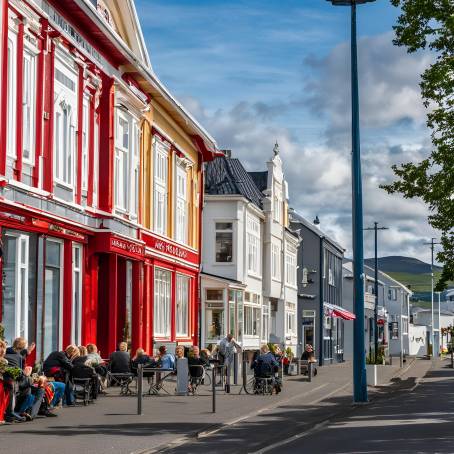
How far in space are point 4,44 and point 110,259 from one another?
1050 cm

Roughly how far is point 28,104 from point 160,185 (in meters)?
15.8

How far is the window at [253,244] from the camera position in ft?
192

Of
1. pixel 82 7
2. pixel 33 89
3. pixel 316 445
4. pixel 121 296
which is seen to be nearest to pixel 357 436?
pixel 316 445

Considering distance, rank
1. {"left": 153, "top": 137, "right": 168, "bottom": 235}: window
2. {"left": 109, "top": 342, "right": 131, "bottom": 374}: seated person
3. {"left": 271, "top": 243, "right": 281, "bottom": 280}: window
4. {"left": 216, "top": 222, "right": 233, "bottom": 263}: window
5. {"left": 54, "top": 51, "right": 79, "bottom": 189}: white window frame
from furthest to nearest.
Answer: {"left": 271, "top": 243, "right": 281, "bottom": 280}: window → {"left": 216, "top": 222, "right": 233, "bottom": 263}: window → {"left": 153, "top": 137, "right": 168, "bottom": 235}: window → {"left": 109, "top": 342, "right": 131, "bottom": 374}: seated person → {"left": 54, "top": 51, "right": 79, "bottom": 189}: white window frame

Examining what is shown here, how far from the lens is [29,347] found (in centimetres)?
2591

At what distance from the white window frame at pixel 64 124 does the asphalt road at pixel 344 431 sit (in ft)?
27.0

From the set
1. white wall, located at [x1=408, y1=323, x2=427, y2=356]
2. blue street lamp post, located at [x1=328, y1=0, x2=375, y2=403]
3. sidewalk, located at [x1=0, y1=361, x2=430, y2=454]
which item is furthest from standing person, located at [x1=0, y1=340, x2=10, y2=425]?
white wall, located at [x1=408, y1=323, x2=427, y2=356]

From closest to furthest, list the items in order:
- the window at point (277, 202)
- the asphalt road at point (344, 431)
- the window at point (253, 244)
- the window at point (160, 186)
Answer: the asphalt road at point (344, 431)
the window at point (160, 186)
the window at point (253, 244)
the window at point (277, 202)

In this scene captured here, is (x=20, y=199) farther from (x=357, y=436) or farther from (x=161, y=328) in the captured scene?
(x=161, y=328)

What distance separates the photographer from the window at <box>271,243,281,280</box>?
211 feet

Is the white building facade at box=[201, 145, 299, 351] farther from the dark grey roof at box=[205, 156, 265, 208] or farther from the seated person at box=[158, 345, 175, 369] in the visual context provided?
the seated person at box=[158, 345, 175, 369]

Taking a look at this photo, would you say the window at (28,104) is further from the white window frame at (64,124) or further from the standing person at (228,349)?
the standing person at (228,349)

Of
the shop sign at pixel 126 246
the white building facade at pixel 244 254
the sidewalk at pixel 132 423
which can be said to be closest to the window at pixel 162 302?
the shop sign at pixel 126 246

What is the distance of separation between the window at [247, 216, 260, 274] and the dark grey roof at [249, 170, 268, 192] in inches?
153
